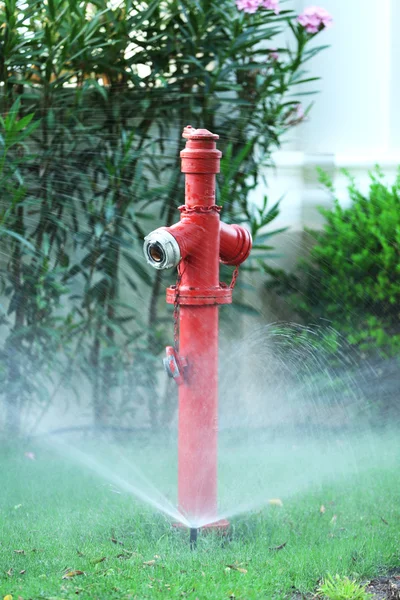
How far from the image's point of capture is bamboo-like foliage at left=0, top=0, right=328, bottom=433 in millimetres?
4820

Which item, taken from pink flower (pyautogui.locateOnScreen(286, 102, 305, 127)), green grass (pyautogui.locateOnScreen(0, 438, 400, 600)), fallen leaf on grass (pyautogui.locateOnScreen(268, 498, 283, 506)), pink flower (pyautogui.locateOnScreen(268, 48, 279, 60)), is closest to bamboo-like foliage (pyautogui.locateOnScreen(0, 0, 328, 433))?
pink flower (pyautogui.locateOnScreen(268, 48, 279, 60))

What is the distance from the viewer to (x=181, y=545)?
9.98 feet

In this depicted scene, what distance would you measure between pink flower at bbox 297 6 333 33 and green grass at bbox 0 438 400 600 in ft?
8.24

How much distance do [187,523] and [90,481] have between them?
91 cm

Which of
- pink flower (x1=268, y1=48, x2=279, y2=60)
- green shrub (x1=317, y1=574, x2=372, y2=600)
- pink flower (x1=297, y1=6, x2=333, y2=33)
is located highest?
pink flower (x1=297, y1=6, x2=333, y2=33)

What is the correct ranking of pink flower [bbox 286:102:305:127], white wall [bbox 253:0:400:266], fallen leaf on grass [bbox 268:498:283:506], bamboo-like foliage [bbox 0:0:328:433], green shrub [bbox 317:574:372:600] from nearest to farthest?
green shrub [bbox 317:574:372:600] < fallen leaf on grass [bbox 268:498:283:506] < bamboo-like foliage [bbox 0:0:328:433] < pink flower [bbox 286:102:305:127] < white wall [bbox 253:0:400:266]

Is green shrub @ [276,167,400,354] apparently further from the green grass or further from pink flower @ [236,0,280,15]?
the green grass

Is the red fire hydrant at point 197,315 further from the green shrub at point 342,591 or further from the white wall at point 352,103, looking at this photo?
the white wall at point 352,103

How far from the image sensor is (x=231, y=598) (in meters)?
2.60

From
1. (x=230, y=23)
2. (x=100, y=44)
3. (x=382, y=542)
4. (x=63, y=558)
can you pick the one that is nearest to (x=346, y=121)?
(x=230, y=23)

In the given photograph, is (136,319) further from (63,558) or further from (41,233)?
(63,558)

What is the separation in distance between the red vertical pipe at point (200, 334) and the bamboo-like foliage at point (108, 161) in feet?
5.93

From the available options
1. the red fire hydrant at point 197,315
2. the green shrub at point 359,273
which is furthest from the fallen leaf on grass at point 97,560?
the green shrub at point 359,273

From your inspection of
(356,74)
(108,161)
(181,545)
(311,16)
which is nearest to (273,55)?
(311,16)
